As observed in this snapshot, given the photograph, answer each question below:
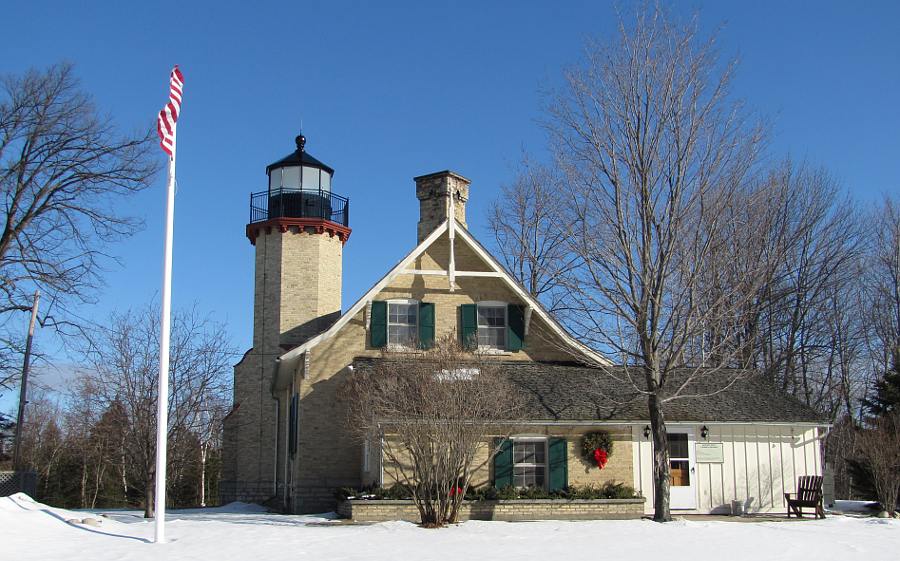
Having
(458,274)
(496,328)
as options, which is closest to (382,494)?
(496,328)

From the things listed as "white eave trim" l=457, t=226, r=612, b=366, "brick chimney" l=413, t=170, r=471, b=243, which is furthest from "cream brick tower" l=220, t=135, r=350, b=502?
"white eave trim" l=457, t=226, r=612, b=366

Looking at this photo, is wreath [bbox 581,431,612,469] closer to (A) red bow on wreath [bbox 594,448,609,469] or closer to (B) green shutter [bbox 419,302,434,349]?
(A) red bow on wreath [bbox 594,448,609,469]

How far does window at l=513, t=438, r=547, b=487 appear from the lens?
20.1m

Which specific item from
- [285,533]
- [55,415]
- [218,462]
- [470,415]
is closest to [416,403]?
[470,415]

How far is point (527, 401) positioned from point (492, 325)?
10.5 ft

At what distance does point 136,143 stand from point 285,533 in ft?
31.5

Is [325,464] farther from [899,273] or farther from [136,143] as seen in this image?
[899,273]

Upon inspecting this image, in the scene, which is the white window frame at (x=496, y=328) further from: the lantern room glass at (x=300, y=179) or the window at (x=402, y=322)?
the lantern room glass at (x=300, y=179)

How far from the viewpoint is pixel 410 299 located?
22.4m

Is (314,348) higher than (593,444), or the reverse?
(314,348)

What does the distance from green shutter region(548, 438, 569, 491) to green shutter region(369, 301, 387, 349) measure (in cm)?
494

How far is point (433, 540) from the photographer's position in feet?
48.1

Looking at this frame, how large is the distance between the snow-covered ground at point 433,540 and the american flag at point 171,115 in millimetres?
6151

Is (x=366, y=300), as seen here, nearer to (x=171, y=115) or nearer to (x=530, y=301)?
(x=530, y=301)
